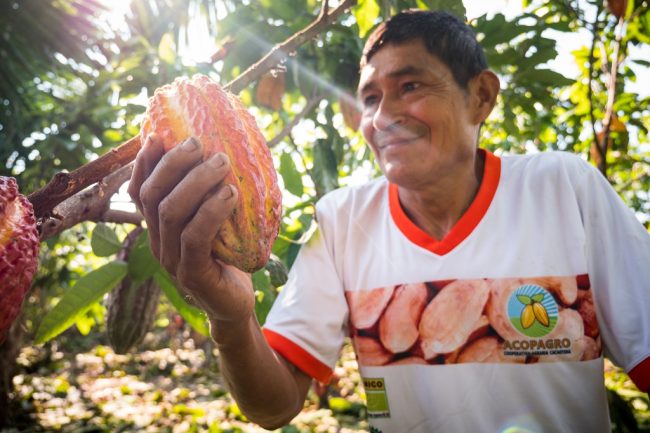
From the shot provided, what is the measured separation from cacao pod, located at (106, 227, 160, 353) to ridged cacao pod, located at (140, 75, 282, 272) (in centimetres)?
48

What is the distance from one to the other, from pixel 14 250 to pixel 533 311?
3.53ft

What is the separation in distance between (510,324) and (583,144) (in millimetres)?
2013

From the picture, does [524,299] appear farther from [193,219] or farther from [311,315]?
[193,219]

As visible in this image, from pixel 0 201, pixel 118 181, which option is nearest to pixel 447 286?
pixel 118 181

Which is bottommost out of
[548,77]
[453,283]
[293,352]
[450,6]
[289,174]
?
[293,352]

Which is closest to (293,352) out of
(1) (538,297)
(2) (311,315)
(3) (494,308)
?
(2) (311,315)

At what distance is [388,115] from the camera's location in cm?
129

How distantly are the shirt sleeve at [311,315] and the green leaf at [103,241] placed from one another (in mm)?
438

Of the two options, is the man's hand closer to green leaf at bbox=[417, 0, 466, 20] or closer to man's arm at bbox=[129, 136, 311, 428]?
man's arm at bbox=[129, 136, 311, 428]

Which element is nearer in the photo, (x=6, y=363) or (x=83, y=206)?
(x=83, y=206)

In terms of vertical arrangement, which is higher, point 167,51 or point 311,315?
point 167,51

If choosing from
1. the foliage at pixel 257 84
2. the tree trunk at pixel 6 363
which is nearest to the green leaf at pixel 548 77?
the foliage at pixel 257 84

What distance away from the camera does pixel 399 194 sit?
4.77ft

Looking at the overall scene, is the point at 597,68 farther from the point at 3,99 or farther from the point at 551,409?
the point at 3,99
